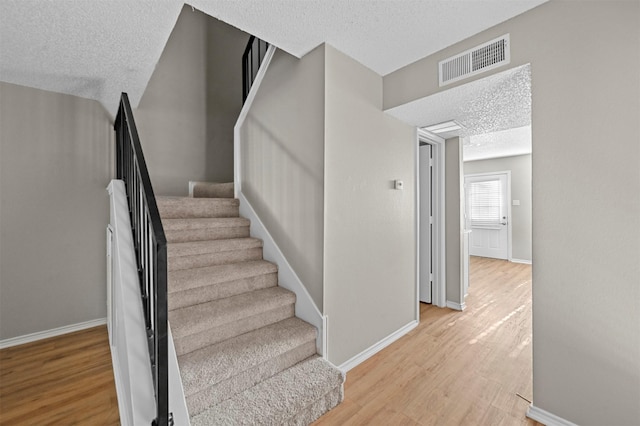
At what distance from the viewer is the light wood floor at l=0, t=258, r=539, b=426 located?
5.70ft

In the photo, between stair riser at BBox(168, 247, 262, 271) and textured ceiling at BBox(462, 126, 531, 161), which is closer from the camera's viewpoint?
stair riser at BBox(168, 247, 262, 271)

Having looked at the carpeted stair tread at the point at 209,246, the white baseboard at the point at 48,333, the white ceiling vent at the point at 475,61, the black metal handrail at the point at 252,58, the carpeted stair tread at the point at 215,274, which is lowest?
the white baseboard at the point at 48,333

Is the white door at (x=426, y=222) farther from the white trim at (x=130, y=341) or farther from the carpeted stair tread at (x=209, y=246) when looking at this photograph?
the white trim at (x=130, y=341)

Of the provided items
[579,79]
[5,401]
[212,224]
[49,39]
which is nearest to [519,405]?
[579,79]

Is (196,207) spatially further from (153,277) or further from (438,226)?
(438,226)

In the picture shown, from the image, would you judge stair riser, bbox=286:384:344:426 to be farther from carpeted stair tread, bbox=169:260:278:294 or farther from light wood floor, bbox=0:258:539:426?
carpeted stair tread, bbox=169:260:278:294

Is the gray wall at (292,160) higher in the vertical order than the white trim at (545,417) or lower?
higher

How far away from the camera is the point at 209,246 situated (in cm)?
238

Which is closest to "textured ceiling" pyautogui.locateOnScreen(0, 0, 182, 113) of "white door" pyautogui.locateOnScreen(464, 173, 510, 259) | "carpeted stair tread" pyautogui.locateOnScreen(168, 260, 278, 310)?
"carpeted stair tread" pyautogui.locateOnScreen(168, 260, 278, 310)

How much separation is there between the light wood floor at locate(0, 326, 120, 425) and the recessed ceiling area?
317cm

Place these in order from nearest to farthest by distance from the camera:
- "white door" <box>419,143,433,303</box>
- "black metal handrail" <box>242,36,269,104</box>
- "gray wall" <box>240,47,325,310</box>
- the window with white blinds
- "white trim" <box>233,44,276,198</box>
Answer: "gray wall" <box>240,47,325,310</box>
"white trim" <box>233,44,276,198</box>
"black metal handrail" <box>242,36,269,104</box>
"white door" <box>419,143,433,303</box>
the window with white blinds

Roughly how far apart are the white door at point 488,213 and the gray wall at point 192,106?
588cm

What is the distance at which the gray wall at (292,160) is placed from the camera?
217 cm

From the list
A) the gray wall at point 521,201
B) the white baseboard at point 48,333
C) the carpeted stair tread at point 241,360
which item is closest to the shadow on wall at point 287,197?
the carpeted stair tread at point 241,360
